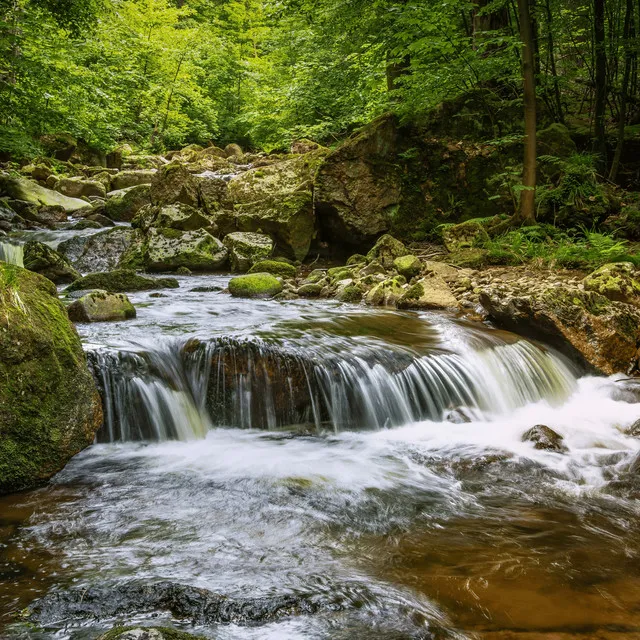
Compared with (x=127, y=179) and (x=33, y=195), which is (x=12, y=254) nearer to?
(x=33, y=195)

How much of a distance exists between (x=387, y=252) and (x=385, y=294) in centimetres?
177

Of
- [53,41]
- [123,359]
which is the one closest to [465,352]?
[123,359]

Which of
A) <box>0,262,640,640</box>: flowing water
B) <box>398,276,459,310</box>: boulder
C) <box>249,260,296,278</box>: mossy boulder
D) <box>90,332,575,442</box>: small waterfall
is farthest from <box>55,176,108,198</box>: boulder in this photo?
<box>90,332,575,442</box>: small waterfall

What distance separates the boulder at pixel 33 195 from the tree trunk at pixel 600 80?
43.7 ft

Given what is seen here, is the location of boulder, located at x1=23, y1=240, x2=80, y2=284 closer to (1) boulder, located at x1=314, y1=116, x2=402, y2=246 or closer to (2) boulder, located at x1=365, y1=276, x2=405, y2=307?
(1) boulder, located at x1=314, y1=116, x2=402, y2=246

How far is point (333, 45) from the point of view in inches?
644

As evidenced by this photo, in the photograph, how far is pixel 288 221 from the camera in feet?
37.2

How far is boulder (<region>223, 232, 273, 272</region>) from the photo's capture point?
1126 centimetres

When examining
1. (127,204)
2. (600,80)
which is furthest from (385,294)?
(127,204)

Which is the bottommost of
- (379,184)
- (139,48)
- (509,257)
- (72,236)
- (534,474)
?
(534,474)

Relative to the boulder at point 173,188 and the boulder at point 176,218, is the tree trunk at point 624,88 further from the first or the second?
the boulder at point 173,188

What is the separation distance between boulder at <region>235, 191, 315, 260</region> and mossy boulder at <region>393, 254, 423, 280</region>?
2.97 metres

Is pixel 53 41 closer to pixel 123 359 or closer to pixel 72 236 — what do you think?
pixel 72 236

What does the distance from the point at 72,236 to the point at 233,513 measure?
10.5m
